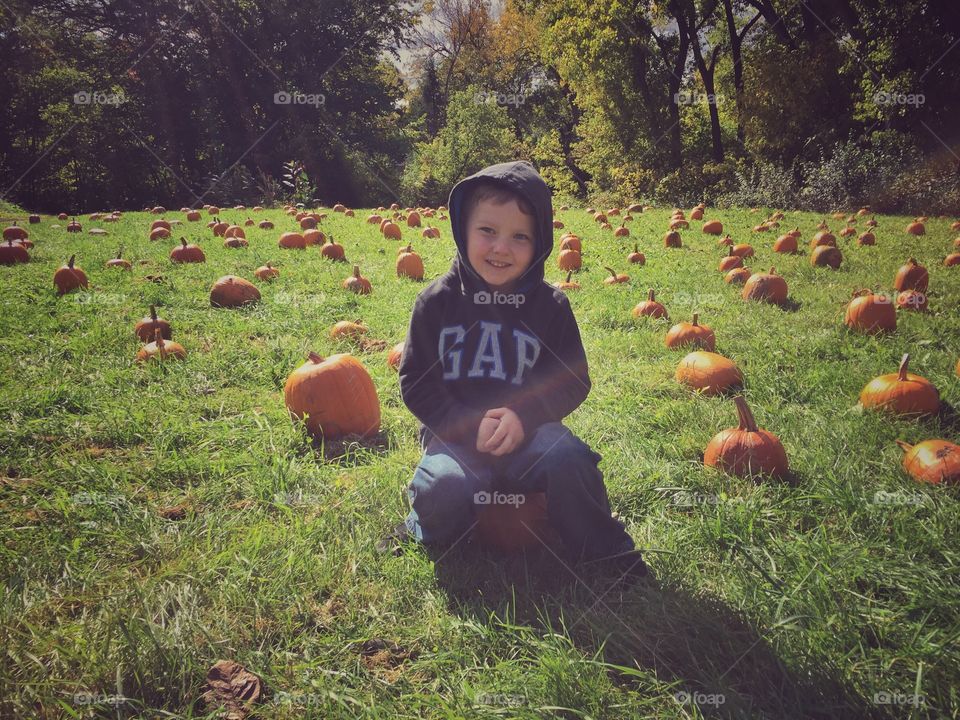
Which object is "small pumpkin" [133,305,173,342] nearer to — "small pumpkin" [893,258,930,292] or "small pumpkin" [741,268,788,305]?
"small pumpkin" [741,268,788,305]

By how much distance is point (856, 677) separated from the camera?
1.71 meters

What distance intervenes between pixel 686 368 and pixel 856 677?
2.52 m

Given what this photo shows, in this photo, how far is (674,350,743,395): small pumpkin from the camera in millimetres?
3840

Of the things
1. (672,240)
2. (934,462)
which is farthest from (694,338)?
(672,240)

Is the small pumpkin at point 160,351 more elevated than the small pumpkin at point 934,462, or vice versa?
the small pumpkin at point 160,351

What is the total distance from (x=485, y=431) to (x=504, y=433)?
3.2 inches

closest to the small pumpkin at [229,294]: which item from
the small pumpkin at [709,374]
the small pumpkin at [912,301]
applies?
the small pumpkin at [709,374]

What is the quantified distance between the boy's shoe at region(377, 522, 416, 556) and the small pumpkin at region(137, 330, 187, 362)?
2.86 meters

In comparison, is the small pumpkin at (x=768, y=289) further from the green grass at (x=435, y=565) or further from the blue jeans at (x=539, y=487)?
the blue jeans at (x=539, y=487)

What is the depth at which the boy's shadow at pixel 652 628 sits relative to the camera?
1.67 m

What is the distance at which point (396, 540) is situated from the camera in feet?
8.03

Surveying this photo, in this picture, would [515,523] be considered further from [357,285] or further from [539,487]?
[357,285]

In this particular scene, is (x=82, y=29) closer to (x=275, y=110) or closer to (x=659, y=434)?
(x=275, y=110)

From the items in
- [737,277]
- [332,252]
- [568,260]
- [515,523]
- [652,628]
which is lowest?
[652,628]
